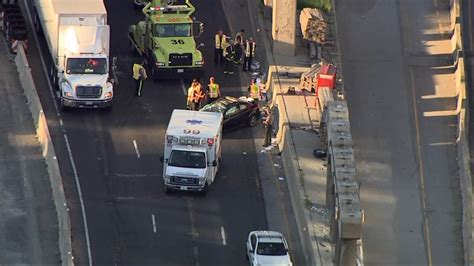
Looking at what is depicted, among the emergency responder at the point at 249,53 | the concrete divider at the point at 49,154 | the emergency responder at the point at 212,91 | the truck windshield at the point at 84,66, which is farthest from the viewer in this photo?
the emergency responder at the point at 249,53

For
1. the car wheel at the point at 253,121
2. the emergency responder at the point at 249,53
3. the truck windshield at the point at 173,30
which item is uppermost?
the truck windshield at the point at 173,30

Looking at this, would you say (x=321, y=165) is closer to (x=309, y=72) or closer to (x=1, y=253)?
(x=309, y=72)

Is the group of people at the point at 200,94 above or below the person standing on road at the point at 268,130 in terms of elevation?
above

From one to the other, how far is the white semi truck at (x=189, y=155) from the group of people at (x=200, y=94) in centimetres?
510

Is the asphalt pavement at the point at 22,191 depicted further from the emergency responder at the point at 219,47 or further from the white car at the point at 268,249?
the emergency responder at the point at 219,47

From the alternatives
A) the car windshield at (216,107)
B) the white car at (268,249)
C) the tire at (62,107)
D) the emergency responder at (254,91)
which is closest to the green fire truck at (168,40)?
the emergency responder at (254,91)

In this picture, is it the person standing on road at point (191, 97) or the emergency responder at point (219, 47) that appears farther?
the emergency responder at point (219, 47)

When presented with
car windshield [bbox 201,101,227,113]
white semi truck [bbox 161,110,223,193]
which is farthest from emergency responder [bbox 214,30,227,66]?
white semi truck [bbox 161,110,223,193]

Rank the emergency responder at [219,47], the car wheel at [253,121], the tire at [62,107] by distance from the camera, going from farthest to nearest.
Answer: the emergency responder at [219,47] < the car wheel at [253,121] < the tire at [62,107]

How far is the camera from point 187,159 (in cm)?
8288

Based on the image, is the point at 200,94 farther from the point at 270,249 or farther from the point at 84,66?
the point at 270,249

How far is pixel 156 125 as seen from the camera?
291 ft

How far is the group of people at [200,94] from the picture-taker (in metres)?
89.0

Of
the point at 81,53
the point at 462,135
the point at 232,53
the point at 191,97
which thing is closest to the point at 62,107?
the point at 81,53
